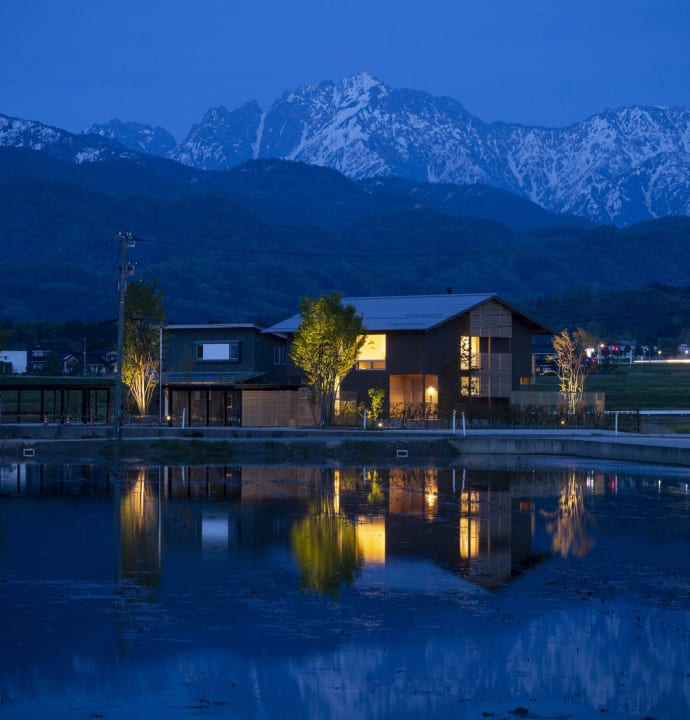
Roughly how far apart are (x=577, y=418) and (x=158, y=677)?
5026cm

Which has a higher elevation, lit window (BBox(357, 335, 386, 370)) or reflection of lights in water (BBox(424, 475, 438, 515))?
lit window (BBox(357, 335, 386, 370))

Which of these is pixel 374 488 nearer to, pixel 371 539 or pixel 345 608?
pixel 371 539

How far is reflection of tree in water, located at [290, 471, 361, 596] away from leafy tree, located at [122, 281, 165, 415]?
37955 millimetres

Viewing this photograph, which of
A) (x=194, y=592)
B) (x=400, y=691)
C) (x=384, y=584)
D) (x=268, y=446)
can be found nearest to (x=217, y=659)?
(x=400, y=691)

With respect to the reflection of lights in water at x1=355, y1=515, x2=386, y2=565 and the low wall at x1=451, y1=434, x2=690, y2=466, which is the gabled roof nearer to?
the low wall at x1=451, y1=434, x2=690, y2=466

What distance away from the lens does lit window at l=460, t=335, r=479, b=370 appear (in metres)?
67.9

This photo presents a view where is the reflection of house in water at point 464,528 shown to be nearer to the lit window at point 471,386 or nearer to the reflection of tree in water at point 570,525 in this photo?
the reflection of tree in water at point 570,525

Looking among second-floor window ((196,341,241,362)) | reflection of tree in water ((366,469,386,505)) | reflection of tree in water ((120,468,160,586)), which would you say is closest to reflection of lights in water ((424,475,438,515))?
reflection of tree in water ((366,469,386,505))

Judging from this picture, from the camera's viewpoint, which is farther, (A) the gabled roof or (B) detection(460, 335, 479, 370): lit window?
(B) detection(460, 335, 479, 370): lit window

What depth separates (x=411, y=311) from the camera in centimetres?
7025

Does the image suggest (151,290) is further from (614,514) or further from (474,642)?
(474,642)

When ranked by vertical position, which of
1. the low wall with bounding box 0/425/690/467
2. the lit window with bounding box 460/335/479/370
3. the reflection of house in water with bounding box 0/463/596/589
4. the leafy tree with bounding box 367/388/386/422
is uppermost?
the lit window with bounding box 460/335/479/370

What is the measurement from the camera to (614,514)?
31953 mm

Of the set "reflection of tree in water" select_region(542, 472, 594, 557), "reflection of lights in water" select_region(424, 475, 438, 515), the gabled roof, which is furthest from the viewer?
the gabled roof
